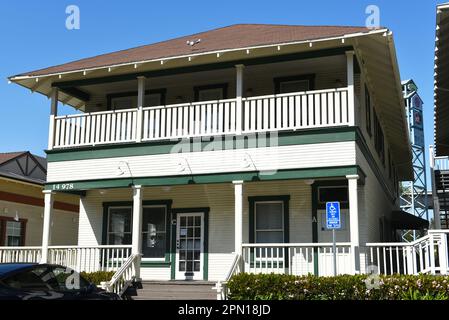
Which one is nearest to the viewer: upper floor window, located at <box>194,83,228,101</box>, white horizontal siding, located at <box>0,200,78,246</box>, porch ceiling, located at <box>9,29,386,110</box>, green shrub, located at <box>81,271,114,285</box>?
porch ceiling, located at <box>9,29,386,110</box>

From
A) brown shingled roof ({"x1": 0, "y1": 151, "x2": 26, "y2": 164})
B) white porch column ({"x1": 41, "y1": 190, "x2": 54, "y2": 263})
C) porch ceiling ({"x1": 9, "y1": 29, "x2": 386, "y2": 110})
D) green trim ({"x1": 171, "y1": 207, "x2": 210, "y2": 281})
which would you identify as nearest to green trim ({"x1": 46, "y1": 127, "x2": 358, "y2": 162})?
white porch column ({"x1": 41, "y1": 190, "x2": 54, "y2": 263})

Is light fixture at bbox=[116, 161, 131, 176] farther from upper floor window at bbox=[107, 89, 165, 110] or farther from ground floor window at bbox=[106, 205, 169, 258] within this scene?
upper floor window at bbox=[107, 89, 165, 110]

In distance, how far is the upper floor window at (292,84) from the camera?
1695 cm

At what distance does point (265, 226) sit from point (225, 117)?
3506mm

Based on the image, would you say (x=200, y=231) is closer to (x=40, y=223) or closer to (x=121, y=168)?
(x=121, y=168)

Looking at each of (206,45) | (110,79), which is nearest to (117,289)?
(110,79)

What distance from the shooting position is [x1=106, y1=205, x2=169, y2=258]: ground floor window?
58.9 feet

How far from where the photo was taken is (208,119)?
52.5 feet

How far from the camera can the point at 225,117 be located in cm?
1570

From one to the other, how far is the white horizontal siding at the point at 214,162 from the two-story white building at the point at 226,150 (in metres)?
0.03

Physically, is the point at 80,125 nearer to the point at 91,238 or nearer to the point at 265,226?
the point at 91,238

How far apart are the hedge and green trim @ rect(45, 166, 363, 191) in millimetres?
2659

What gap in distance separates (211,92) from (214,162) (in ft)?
10.6
